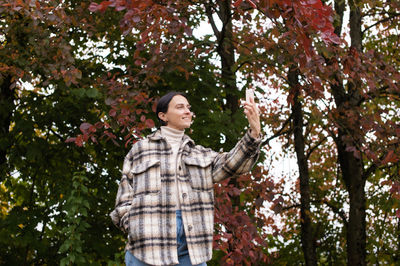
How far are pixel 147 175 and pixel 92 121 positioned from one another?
16.8ft

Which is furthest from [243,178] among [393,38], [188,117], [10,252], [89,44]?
[393,38]

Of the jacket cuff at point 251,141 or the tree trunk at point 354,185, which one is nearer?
the jacket cuff at point 251,141

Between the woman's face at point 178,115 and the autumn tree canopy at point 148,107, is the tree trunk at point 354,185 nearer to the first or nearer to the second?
the autumn tree canopy at point 148,107

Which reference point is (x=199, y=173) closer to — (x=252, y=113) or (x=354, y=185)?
(x=252, y=113)

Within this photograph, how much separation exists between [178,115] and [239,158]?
1.57 ft

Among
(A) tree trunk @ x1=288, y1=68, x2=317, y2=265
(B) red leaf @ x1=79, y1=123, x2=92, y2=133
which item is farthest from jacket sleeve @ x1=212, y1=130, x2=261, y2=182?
(A) tree trunk @ x1=288, y1=68, x2=317, y2=265

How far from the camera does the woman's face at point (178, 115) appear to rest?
314cm

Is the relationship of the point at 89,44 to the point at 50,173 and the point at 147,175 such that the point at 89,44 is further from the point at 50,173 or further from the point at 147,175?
the point at 147,175

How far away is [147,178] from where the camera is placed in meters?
2.98

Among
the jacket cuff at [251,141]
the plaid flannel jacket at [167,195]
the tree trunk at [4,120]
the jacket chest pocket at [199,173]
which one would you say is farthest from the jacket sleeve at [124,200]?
the tree trunk at [4,120]

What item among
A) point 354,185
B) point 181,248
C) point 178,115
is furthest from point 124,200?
point 354,185

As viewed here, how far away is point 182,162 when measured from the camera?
3.04 meters

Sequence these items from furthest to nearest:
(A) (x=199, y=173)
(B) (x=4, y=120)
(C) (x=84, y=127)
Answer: (B) (x=4, y=120) → (C) (x=84, y=127) → (A) (x=199, y=173)

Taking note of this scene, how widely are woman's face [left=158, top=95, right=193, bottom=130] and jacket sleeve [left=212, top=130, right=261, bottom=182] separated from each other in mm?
306
